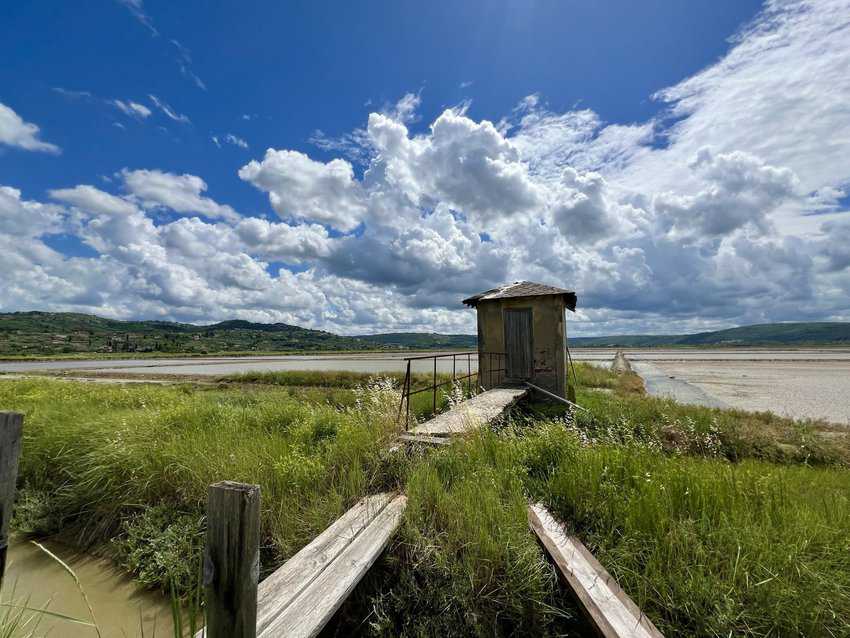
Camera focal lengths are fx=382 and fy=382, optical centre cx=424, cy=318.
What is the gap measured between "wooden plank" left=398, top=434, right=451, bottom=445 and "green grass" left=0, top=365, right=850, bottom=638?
0.26 m

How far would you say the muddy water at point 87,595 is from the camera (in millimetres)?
4000

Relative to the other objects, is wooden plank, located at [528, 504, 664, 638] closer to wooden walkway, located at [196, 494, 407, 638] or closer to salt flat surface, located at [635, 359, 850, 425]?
wooden walkway, located at [196, 494, 407, 638]

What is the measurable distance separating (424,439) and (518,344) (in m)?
8.49

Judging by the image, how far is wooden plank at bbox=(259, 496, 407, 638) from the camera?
2.49 meters

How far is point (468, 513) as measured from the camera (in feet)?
12.1

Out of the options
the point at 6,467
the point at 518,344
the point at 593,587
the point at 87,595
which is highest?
the point at 518,344

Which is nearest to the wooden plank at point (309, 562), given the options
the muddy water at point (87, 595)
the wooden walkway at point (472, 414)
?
the muddy water at point (87, 595)

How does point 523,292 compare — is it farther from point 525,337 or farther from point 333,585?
point 333,585

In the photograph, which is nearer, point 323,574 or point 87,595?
point 323,574

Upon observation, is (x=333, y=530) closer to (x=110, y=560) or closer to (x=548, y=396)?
(x=110, y=560)

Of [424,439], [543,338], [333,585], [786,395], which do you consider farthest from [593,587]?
[786,395]

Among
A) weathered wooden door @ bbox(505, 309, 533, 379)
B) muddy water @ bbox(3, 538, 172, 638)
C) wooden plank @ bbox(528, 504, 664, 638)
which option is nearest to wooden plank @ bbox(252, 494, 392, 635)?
wooden plank @ bbox(528, 504, 664, 638)

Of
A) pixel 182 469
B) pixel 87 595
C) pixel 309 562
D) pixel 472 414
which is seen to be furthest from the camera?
pixel 472 414

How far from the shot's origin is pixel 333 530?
3.75m
